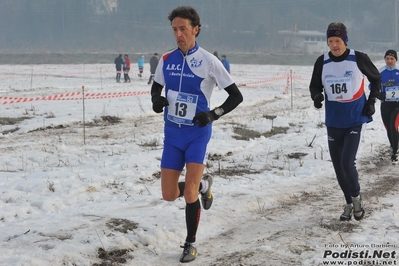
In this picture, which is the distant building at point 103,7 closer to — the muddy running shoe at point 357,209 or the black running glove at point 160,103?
the muddy running shoe at point 357,209

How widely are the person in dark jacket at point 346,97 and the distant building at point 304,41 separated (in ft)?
275

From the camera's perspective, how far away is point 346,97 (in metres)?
5.88

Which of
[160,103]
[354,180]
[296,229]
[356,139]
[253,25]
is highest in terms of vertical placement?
[253,25]

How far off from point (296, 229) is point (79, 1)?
98881mm

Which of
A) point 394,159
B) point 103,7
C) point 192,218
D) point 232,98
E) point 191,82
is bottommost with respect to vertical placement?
point 394,159

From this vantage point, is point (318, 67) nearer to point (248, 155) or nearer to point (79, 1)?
point (248, 155)

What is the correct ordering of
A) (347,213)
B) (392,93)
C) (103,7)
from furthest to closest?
(103,7), (392,93), (347,213)

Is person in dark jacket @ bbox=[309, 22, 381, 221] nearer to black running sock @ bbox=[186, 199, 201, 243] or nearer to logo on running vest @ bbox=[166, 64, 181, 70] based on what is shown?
logo on running vest @ bbox=[166, 64, 181, 70]

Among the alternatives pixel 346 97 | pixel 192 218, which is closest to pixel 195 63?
pixel 192 218

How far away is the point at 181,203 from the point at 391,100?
4820 millimetres

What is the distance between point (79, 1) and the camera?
98938mm

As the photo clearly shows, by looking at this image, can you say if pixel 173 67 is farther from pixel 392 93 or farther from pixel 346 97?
pixel 392 93

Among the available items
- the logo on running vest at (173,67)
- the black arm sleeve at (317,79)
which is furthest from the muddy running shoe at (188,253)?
the black arm sleeve at (317,79)

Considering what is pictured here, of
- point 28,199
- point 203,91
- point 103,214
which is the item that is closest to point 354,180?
point 203,91
